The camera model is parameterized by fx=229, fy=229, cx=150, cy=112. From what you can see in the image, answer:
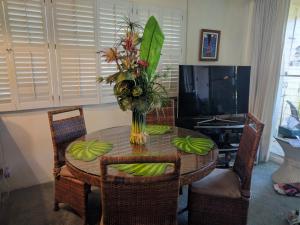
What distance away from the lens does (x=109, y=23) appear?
269 cm

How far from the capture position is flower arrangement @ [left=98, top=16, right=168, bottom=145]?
160cm

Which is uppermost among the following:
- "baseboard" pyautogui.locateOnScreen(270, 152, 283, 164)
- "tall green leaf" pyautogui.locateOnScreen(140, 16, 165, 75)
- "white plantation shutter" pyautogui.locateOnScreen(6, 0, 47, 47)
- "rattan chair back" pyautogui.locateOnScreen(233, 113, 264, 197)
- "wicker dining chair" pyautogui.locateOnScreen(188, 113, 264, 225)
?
"white plantation shutter" pyautogui.locateOnScreen(6, 0, 47, 47)

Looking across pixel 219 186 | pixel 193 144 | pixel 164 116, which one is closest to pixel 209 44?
pixel 164 116

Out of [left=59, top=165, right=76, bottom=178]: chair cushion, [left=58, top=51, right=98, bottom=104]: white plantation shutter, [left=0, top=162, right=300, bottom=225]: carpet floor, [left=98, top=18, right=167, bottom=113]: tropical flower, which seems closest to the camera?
[left=98, top=18, right=167, bottom=113]: tropical flower

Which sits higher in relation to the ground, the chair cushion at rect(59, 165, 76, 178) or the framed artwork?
the framed artwork

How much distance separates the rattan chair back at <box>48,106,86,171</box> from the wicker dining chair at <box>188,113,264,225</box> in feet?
3.95

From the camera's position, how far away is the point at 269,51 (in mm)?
3076

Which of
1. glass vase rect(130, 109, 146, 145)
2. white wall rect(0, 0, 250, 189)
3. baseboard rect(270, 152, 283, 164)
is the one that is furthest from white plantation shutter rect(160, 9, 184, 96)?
baseboard rect(270, 152, 283, 164)

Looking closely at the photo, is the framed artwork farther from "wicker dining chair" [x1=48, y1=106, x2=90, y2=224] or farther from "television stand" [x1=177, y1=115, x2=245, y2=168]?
"wicker dining chair" [x1=48, y1=106, x2=90, y2=224]

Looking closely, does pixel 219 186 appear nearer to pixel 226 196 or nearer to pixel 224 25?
pixel 226 196

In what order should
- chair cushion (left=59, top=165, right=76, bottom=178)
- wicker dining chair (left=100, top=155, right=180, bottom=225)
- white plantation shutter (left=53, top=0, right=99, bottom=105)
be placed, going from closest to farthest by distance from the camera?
wicker dining chair (left=100, top=155, right=180, bottom=225)
chair cushion (left=59, top=165, right=76, bottom=178)
white plantation shutter (left=53, top=0, right=99, bottom=105)

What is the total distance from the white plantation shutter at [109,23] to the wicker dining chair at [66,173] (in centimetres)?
70

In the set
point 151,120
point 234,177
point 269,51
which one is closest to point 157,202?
point 234,177

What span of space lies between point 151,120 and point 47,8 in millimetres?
1595
